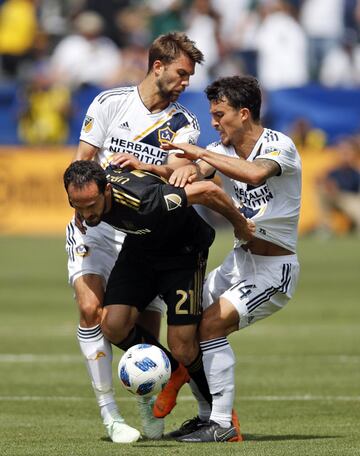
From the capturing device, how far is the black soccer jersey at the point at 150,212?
848 centimetres

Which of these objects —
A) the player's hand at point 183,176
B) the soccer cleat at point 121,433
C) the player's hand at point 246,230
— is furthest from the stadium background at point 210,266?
the player's hand at point 183,176

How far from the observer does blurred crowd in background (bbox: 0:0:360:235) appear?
28281 mm

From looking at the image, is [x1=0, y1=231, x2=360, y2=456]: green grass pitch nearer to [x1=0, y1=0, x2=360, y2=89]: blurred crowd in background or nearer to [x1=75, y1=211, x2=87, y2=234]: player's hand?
[x1=75, y1=211, x2=87, y2=234]: player's hand

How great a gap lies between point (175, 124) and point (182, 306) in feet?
4.84

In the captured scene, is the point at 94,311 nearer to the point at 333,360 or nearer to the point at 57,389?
the point at 57,389

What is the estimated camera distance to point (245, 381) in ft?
38.7

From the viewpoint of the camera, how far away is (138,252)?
9070mm

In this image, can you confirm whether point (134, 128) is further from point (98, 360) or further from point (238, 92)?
point (98, 360)

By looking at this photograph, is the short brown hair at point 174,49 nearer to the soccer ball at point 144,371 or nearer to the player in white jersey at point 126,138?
the player in white jersey at point 126,138

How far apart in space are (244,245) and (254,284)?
1.02 ft

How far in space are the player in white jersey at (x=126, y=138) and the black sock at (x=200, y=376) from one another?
209 mm

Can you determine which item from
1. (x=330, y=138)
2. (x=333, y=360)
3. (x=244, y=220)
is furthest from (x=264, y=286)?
(x=330, y=138)

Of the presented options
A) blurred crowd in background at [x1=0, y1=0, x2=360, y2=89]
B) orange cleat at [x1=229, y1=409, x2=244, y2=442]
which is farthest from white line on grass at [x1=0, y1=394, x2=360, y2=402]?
blurred crowd in background at [x1=0, y1=0, x2=360, y2=89]

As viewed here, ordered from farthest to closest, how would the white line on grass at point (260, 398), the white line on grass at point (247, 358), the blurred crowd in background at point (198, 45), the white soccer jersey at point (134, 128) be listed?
1. the blurred crowd in background at point (198, 45)
2. the white line on grass at point (247, 358)
3. the white line on grass at point (260, 398)
4. the white soccer jersey at point (134, 128)
